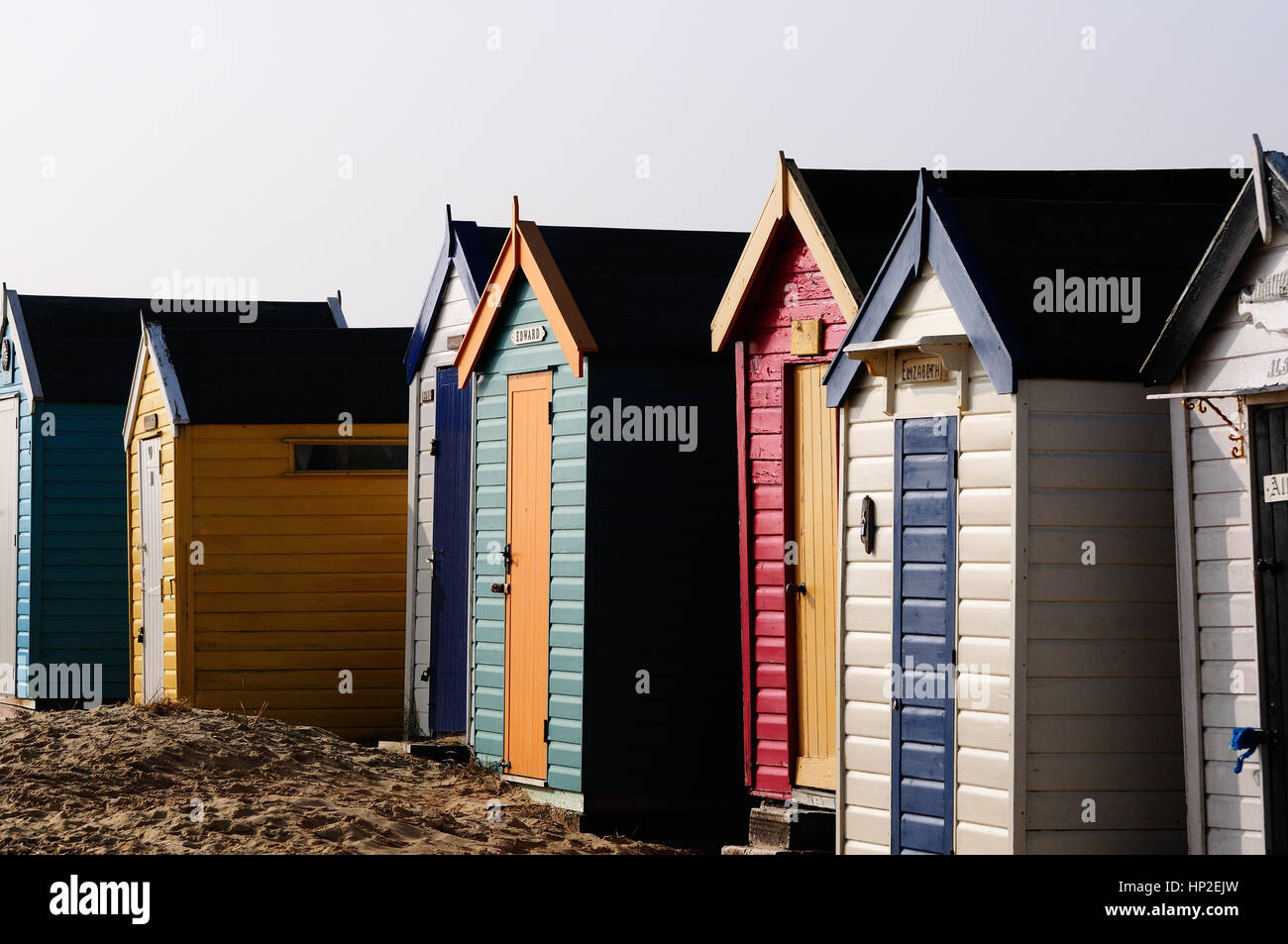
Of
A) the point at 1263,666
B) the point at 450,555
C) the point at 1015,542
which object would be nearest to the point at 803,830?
the point at 1015,542

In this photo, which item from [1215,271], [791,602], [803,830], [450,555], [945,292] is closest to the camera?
[1215,271]

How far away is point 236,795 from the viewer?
11.5 m

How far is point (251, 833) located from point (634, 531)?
3.48 metres

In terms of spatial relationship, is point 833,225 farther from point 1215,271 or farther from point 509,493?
point 509,493

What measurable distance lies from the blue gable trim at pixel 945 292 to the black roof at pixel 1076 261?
0.06ft

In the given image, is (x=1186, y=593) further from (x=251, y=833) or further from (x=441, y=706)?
(x=441, y=706)

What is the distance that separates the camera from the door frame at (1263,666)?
23.7 feet

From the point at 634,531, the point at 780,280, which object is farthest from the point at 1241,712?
the point at 634,531

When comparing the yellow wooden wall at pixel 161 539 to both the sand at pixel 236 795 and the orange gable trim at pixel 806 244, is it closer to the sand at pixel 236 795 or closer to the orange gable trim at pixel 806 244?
the sand at pixel 236 795

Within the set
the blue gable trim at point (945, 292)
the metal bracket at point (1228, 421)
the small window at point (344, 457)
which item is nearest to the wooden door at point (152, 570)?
the small window at point (344, 457)

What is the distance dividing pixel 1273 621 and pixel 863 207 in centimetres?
454

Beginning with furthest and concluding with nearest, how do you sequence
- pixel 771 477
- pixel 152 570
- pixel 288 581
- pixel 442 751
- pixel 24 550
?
pixel 24 550, pixel 152 570, pixel 288 581, pixel 442 751, pixel 771 477

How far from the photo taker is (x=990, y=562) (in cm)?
838

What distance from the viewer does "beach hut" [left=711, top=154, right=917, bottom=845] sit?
10.4 m
